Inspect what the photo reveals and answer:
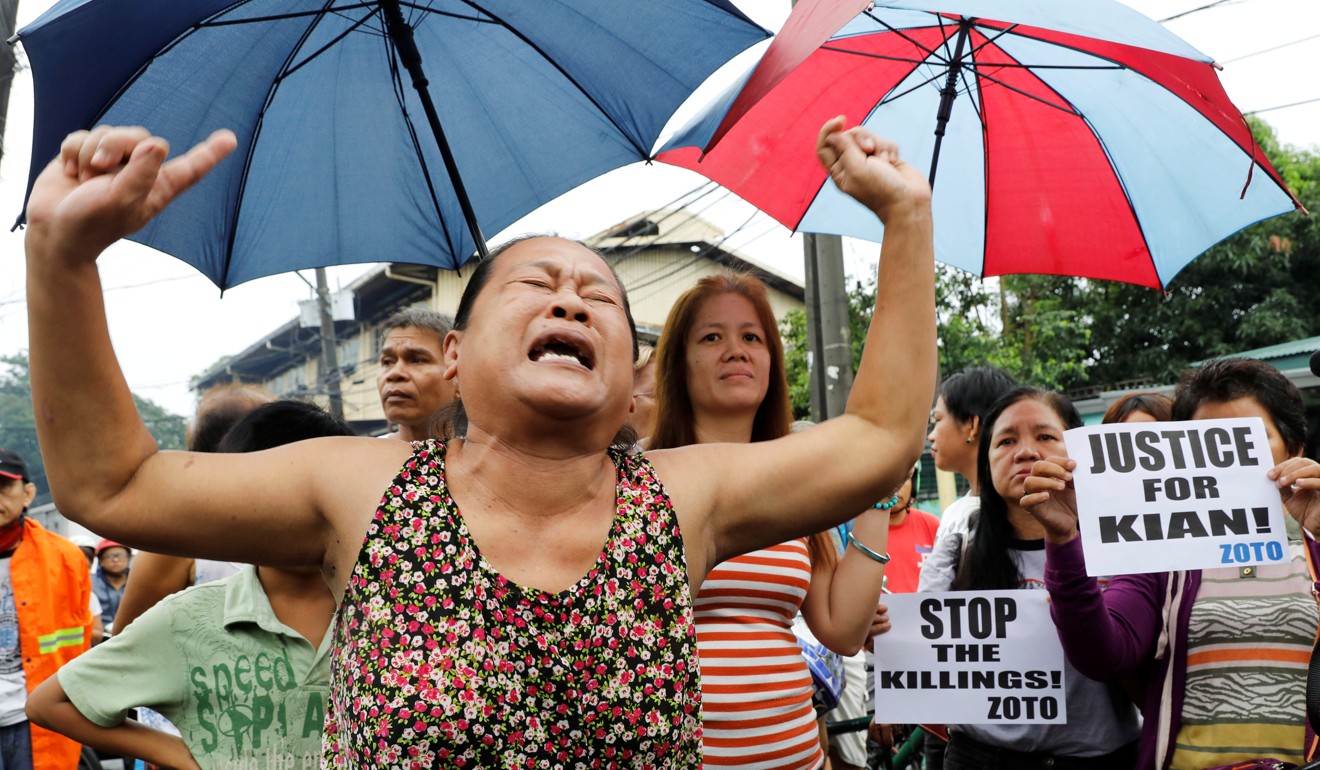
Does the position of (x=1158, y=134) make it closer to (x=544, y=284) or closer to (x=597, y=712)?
(x=544, y=284)

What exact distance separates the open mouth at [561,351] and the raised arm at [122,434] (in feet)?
1.04

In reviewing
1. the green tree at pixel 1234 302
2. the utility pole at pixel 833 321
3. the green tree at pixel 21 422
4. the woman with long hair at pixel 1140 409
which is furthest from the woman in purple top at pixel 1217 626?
the green tree at pixel 21 422

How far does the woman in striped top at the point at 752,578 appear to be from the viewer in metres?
2.81

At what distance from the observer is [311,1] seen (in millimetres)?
3105

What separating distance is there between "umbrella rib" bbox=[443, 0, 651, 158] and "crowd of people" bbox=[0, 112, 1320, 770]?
0.77 m

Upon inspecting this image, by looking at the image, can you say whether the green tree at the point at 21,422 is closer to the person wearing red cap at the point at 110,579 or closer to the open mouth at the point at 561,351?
the person wearing red cap at the point at 110,579

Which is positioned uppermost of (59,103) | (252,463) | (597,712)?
(59,103)

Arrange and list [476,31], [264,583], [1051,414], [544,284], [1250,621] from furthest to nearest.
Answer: [1051,414]
[476,31]
[1250,621]
[264,583]
[544,284]

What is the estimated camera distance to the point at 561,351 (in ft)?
6.13

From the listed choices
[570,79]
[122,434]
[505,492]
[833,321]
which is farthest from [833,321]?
[122,434]

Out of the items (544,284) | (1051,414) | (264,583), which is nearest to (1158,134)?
(1051,414)

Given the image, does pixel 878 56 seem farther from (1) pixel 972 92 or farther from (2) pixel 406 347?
(2) pixel 406 347

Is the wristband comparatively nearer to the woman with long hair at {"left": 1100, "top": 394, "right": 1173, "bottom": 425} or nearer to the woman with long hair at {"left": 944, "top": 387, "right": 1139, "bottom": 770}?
the woman with long hair at {"left": 944, "top": 387, "right": 1139, "bottom": 770}

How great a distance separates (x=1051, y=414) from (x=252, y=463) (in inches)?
106
